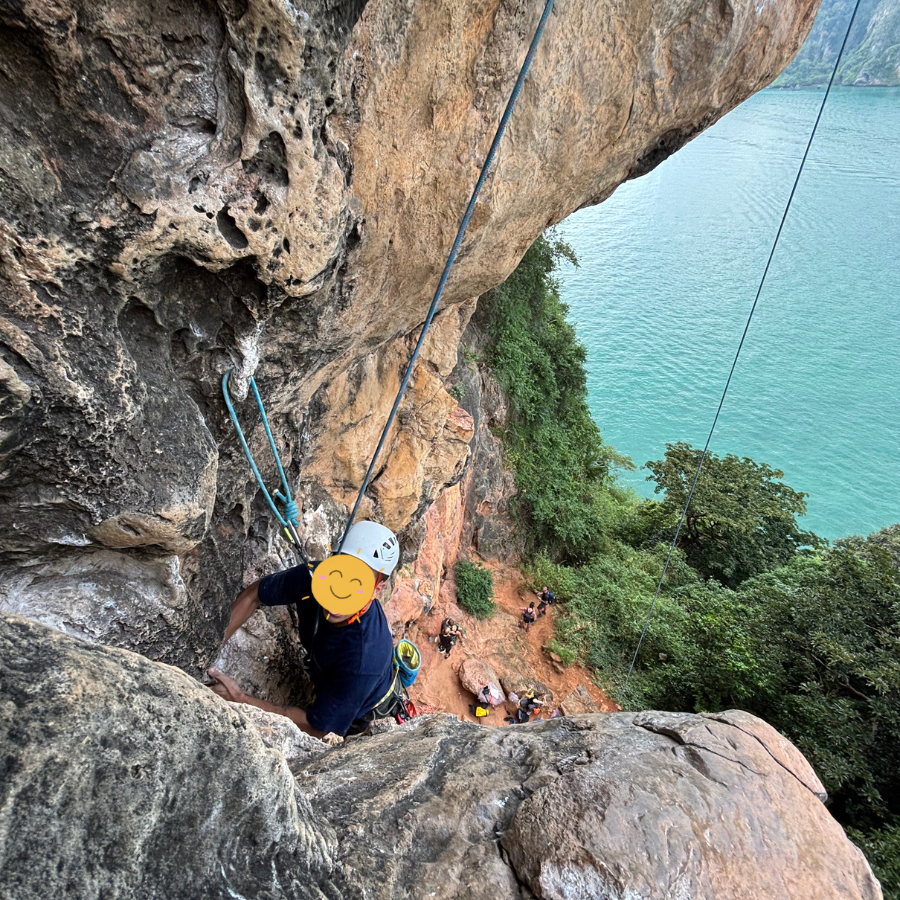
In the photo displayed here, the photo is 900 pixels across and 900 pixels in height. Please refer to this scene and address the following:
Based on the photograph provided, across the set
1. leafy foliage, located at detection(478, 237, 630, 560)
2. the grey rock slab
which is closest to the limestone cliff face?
the grey rock slab

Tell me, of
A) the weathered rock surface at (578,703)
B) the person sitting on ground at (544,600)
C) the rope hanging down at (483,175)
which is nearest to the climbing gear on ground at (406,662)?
the rope hanging down at (483,175)

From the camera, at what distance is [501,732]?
2.87 m

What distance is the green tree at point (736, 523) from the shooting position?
14.0 meters

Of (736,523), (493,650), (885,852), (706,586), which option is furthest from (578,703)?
(736,523)

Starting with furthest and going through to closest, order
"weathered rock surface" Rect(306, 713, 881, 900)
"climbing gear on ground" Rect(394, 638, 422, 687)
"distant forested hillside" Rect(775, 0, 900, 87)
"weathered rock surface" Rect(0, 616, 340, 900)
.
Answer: "distant forested hillside" Rect(775, 0, 900, 87) < "climbing gear on ground" Rect(394, 638, 422, 687) < "weathered rock surface" Rect(306, 713, 881, 900) < "weathered rock surface" Rect(0, 616, 340, 900)

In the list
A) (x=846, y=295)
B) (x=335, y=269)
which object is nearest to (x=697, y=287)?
(x=846, y=295)

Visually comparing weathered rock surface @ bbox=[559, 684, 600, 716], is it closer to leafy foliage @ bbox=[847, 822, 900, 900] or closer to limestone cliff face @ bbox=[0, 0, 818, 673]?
leafy foliage @ bbox=[847, 822, 900, 900]

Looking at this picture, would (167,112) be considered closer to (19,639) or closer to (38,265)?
(38,265)

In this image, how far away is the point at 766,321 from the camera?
33.2 meters

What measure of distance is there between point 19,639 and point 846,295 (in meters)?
42.0

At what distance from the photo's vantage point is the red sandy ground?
782cm

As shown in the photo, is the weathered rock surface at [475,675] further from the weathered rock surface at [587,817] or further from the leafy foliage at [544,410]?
the weathered rock surface at [587,817]

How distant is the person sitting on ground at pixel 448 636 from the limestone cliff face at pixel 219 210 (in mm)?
5151

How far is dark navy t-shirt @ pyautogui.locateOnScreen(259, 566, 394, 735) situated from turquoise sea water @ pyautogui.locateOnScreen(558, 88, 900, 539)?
25.4 metres
